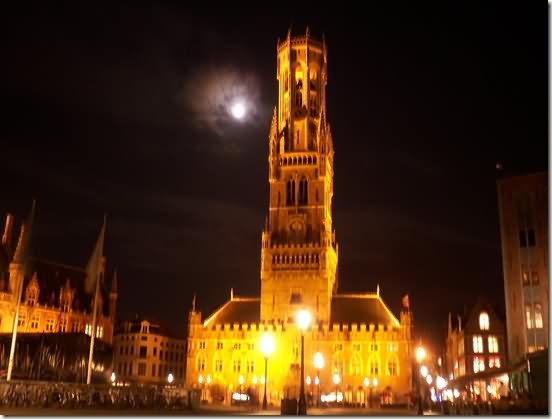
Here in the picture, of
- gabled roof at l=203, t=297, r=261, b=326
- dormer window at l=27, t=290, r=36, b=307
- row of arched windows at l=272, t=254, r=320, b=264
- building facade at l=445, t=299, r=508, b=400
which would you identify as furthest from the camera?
dormer window at l=27, t=290, r=36, b=307

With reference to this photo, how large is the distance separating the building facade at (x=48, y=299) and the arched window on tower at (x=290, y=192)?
3235 cm

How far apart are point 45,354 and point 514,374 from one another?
135 feet

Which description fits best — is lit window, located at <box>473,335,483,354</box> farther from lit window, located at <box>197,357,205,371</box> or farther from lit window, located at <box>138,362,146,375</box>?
lit window, located at <box>138,362,146,375</box>

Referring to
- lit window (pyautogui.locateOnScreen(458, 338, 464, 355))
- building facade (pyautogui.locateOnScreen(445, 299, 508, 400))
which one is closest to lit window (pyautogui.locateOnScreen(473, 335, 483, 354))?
building facade (pyautogui.locateOnScreen(445, 299, 508, 400))

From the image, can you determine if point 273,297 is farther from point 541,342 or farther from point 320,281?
point 541,342

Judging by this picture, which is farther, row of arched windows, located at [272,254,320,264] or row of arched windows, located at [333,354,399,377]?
row of arched windows, located at [272,254,320,264]

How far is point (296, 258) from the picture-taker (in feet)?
319

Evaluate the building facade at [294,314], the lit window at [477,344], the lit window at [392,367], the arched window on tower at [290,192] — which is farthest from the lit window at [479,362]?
the arched window on tower at [290,192]

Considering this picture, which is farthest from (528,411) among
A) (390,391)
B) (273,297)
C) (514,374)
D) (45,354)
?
(273,297)

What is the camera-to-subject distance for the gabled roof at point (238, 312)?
9856 cm

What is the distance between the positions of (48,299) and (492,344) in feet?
221

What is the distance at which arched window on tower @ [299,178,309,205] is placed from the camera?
10119cm

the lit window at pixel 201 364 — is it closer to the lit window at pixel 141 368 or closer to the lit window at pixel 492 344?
the lit window at pixel 141 368

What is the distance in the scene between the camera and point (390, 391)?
290 ft
